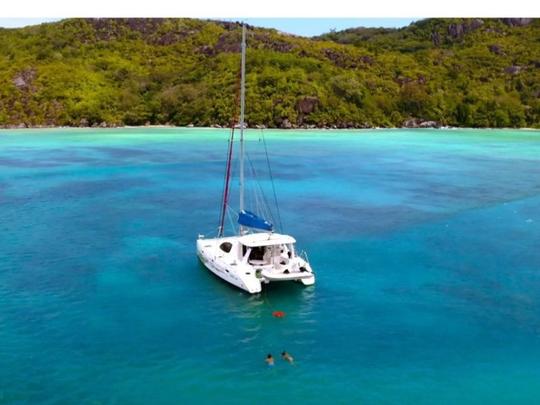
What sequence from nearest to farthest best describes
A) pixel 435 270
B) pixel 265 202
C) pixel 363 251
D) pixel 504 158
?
pixel 435 270, pixel 363 251, pixel 265 202, pixel 504 158

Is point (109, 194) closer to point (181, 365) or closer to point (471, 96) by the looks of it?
point (181, 365)

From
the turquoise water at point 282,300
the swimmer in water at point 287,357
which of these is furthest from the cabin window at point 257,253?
the swimmer in water at point 287,357

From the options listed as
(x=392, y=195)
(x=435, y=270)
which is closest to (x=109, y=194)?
(x=392, y=195)

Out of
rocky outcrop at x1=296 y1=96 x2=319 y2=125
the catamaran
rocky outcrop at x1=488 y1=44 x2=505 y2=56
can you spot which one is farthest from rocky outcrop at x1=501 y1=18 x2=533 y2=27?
the catamaran

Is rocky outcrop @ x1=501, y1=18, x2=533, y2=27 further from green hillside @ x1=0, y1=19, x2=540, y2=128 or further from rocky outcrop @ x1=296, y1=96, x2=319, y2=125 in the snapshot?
rocky outcrop @ x1=296, y1=96, x2=319, y2=125

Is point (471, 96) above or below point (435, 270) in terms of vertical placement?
above

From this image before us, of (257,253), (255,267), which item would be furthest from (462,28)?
(255,267)
